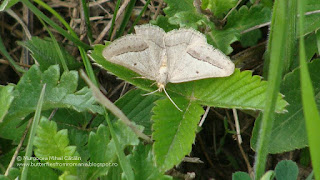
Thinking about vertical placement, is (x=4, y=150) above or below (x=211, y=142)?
above

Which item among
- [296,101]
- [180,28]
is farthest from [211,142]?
[180,28]

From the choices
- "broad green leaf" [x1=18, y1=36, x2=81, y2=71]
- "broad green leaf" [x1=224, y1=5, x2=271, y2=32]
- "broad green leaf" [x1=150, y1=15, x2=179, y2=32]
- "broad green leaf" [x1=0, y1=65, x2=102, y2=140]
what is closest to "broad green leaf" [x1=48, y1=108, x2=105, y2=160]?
"broad green leaf" [x1=0, y1=65, x2=102, y2=140]

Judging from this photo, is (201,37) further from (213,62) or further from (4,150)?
(4,150)

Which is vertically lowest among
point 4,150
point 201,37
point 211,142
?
point 211,142

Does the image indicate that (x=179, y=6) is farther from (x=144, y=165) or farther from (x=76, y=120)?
(x=144, y=165)

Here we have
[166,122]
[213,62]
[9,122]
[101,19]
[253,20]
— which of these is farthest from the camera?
[101,19]

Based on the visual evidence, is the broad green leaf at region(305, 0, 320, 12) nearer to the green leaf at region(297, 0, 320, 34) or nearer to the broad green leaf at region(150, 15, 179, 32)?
the green leaf at region(297, 0, 320, 34)
